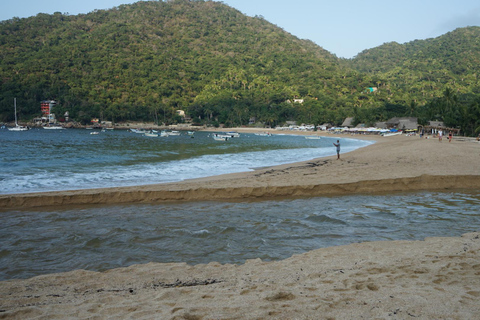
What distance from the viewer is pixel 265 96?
449 ft

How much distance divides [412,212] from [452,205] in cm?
166

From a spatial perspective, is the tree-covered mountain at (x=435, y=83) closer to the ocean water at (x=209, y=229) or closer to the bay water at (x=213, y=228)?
the bay water at (x=213, y=228)

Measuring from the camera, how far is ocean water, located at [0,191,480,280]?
6172mm

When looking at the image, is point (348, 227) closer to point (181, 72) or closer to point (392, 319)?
point (392, 319)

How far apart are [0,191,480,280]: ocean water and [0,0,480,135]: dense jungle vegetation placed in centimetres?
8426

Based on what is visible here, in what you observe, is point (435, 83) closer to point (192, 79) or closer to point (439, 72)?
point (439, 72)

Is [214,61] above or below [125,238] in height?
above

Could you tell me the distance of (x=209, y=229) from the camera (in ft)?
25.6

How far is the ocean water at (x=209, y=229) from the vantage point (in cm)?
617

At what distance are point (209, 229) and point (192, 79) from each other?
164960mm

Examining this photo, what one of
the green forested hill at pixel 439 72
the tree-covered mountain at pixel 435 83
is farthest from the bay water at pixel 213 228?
the green forested hill at pixel 439 72

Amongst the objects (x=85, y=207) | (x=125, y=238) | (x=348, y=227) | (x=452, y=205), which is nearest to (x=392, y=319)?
(x=348, y=227)

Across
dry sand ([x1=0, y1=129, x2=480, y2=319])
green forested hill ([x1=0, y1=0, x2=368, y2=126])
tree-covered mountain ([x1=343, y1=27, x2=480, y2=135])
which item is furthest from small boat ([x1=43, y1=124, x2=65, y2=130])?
dry sand ([x1=0, y1=129, x2=480, y2=319])

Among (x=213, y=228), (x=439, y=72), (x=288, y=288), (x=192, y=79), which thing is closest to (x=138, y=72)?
(x=192, y=79)
